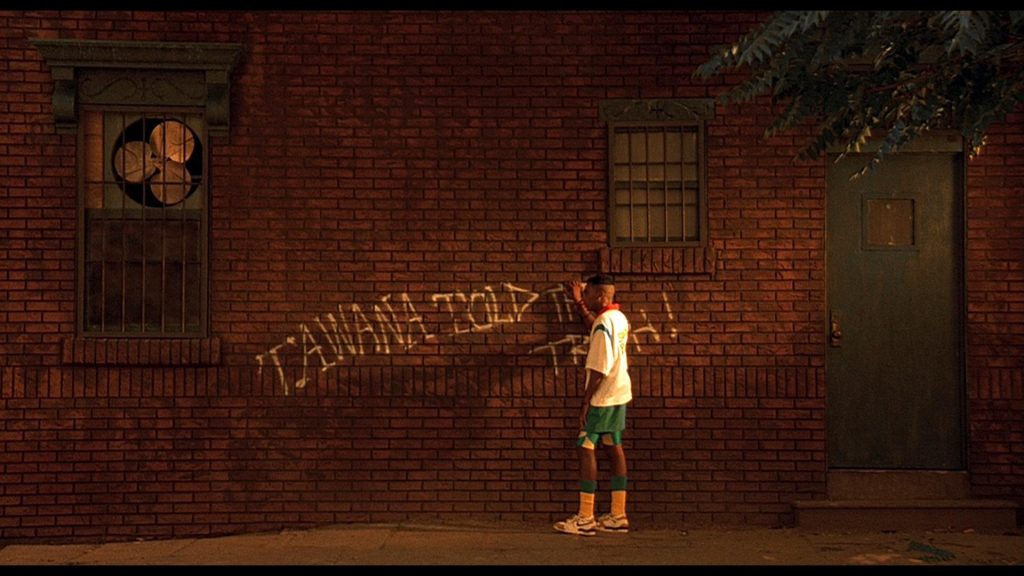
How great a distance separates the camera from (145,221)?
316 inches

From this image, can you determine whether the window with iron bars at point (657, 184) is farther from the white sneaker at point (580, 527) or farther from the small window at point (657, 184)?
the white sneaker at point (580, 527)

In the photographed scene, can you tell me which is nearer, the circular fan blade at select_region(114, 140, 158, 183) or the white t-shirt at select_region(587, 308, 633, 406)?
the white t-shirt at select_region(587, 308, 633, 406)

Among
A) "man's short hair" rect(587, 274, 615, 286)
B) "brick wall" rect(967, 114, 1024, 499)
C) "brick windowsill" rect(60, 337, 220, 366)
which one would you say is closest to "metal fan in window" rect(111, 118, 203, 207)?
"brick windowsill" rect(60, 337, 220, 366)

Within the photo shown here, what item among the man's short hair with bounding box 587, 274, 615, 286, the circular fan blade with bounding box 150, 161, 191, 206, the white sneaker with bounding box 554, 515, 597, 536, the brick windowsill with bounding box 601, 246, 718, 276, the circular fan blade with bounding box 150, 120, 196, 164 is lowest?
the white sneaker with bounding box 554, 515, 597, 536

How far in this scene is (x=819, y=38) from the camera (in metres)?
6.50

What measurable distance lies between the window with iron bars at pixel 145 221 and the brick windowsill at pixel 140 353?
0.45 ft

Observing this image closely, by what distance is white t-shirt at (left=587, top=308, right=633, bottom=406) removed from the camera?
24.3 feet

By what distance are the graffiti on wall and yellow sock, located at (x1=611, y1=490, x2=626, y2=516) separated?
92 cm

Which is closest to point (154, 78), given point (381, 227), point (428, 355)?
point (381, 227)

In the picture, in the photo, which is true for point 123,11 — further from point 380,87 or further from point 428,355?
point 428,355

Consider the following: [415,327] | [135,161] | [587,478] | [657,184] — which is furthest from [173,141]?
[587,478]

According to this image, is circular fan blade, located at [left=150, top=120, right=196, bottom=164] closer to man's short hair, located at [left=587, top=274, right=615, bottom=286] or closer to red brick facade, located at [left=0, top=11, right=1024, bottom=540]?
red brick facade, located at [left=0, top=11, right=1024, bottom=540]

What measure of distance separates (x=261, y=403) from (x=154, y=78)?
2.32 metres

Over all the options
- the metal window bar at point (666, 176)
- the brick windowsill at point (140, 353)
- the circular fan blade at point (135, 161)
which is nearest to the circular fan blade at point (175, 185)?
the circular fan blade at point (135, 161)
